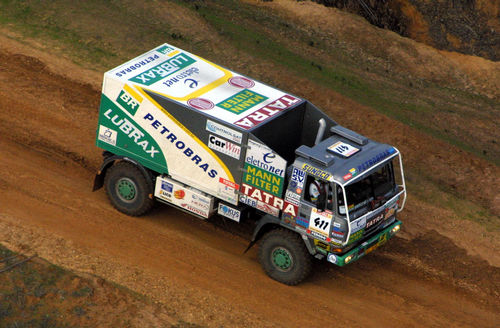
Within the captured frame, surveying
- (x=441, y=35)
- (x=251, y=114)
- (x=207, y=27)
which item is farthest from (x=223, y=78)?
(x=441, y=35)

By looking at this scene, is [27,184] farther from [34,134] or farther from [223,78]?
[223,78]

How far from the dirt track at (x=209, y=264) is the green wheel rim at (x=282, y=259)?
445 millimetres

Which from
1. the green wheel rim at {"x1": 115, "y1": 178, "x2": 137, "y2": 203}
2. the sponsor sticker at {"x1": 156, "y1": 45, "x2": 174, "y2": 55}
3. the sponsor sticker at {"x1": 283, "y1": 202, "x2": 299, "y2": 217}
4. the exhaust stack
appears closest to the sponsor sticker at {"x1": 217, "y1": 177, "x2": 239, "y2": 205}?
the sponsor sticker at {"x1": 283, "y1": 202, "x2": 299, "y2": 217}

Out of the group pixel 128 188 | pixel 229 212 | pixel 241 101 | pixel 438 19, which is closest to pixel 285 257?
pixel 229 212

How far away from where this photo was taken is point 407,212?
57.5 feet

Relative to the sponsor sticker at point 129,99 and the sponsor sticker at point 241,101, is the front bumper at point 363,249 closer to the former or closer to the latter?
the sponsor sticker at point 241,101

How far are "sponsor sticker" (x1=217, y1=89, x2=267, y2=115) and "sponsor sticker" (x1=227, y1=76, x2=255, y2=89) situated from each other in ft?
0.67

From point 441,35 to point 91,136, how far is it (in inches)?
614

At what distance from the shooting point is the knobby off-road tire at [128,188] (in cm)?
1542

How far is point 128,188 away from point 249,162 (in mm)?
3339

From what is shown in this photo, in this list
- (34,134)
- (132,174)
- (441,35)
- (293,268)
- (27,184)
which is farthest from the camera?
(441,35)

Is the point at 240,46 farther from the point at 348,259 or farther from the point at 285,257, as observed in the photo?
the point at 348,259

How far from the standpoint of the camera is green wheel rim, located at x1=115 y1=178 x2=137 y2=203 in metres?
15.7

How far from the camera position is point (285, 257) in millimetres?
14266
